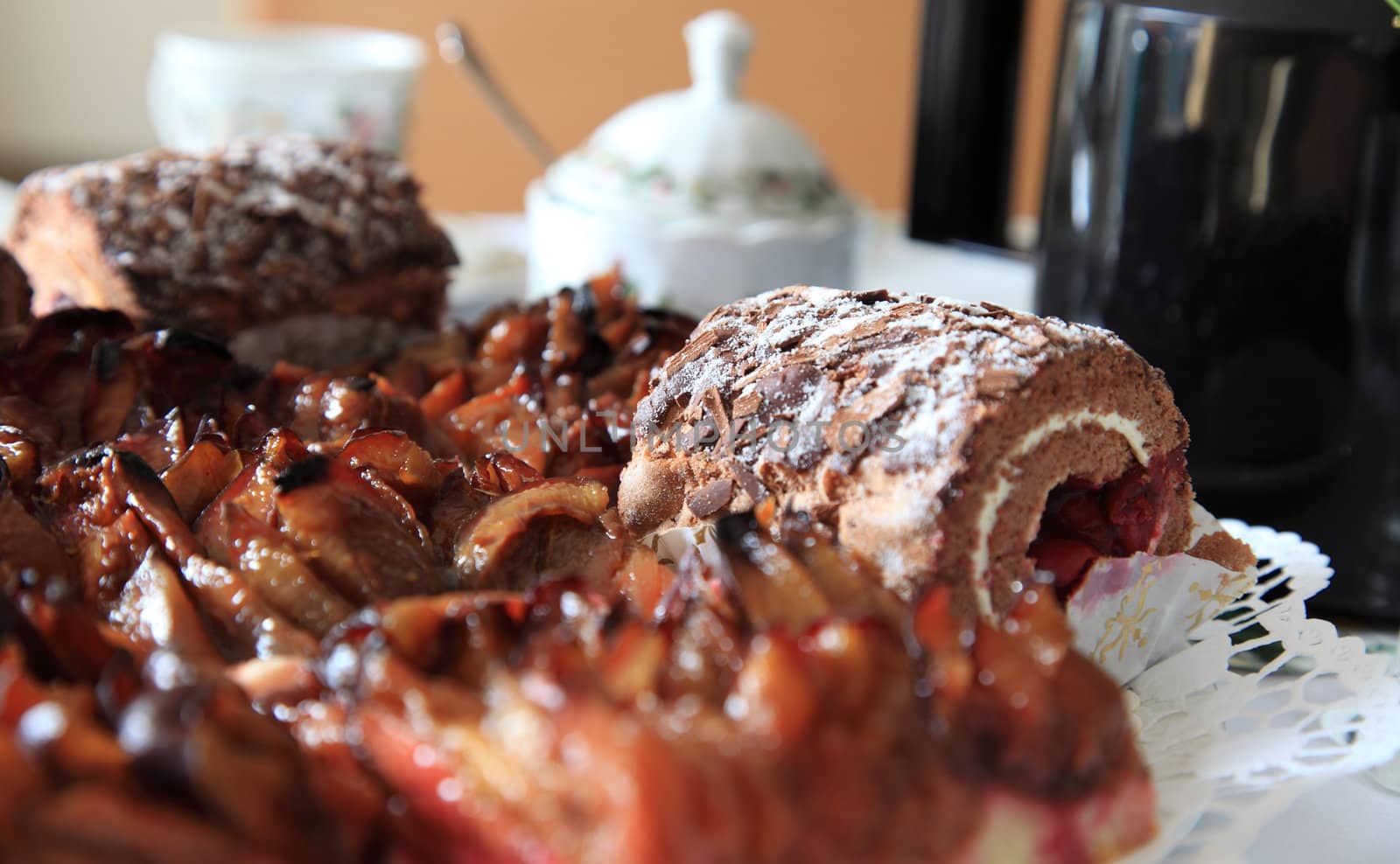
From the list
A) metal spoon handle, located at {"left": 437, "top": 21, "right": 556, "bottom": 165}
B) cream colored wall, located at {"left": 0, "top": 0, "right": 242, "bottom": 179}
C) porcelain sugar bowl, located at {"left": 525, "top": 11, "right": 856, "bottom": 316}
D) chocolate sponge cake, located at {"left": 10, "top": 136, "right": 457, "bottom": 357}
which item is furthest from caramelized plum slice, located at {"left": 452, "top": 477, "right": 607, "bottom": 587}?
cream colored wall, located at {"left": 0, "top": 0, "right": 242, "bottom": 179}

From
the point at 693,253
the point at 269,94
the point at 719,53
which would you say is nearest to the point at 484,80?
the point at 269,94

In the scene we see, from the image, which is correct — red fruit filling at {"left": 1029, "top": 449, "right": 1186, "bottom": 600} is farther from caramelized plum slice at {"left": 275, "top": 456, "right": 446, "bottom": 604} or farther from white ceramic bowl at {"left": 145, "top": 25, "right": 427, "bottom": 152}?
white ceramic bowl at {"left": 145, "top": 25, "right": 427, "bottom": 152}

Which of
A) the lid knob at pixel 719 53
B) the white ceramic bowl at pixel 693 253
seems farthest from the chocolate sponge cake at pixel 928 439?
the lid knob at pixel 719 53

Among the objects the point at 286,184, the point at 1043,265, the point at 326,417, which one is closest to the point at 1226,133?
the point at 1043,265

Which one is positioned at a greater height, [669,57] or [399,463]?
[669,57]

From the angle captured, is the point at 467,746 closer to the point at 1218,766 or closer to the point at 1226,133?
the point at 1218,766

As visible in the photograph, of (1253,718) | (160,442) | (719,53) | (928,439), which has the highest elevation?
(719,53)

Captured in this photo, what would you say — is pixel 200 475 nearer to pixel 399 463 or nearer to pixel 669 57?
pixel 399 463
